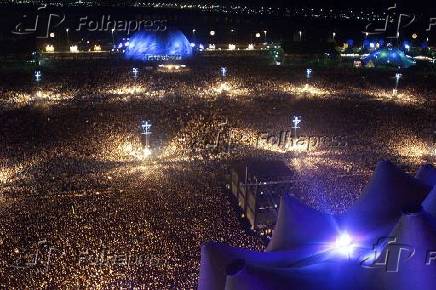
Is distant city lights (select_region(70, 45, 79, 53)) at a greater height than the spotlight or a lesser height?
greater

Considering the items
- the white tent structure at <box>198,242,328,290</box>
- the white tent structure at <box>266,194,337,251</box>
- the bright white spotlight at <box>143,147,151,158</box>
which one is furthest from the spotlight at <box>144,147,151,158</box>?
the white tent structure at <box>198,242,328,290</box>

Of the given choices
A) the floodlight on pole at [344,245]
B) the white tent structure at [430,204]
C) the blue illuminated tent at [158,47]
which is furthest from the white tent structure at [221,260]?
the blue illuminated tent at [158,47]

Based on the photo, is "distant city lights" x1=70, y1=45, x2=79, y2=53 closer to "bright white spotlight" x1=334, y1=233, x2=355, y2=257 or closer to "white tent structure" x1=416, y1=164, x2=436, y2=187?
"white tent structure" x1=416, y1=164, x2=436, y2=187

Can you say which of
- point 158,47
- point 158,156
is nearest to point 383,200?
point 158,156

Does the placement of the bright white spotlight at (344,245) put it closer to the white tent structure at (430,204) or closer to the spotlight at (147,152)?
the white tent structure at (430,204)

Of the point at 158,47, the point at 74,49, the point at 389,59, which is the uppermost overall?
the point at 158,47

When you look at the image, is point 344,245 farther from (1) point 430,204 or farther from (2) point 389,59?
(2) point 389,59

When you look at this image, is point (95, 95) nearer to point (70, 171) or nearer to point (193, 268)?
point (70, 171)
